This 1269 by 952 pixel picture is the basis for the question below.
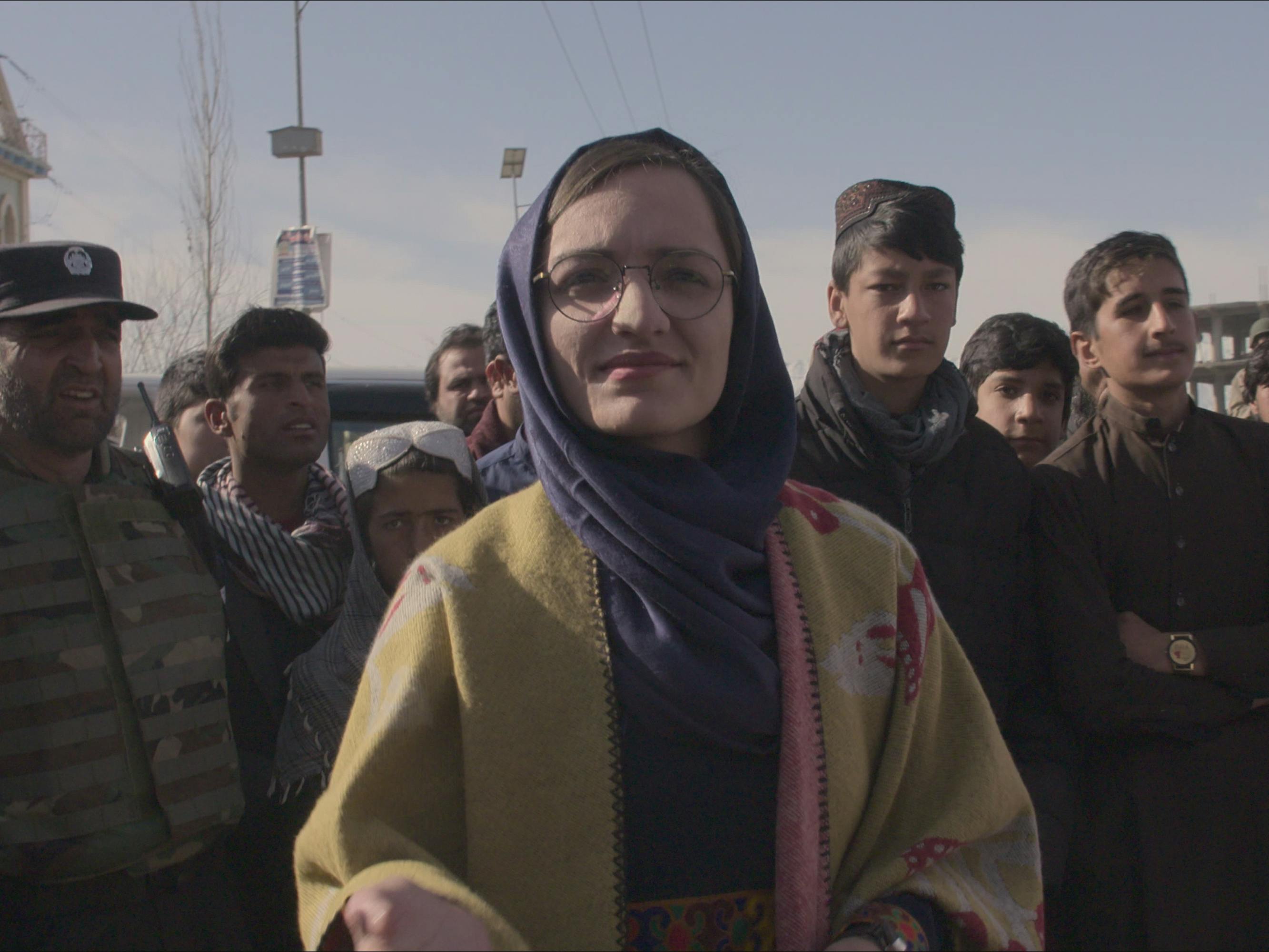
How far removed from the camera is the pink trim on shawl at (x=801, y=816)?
4.10ft

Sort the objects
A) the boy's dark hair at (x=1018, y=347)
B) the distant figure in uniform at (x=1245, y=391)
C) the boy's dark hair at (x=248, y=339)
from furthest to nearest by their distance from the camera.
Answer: the distant figure in uniform at (x=1245, y=391) → the boy's dark hair at (x=1018, y=347) → the boy's dark hair at (x=248, y=339)

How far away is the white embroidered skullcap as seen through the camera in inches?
105

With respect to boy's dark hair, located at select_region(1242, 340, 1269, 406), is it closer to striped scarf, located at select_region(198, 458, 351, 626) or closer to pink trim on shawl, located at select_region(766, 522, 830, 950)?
striped scarf, located at select_region(198, 458, 351, 626)

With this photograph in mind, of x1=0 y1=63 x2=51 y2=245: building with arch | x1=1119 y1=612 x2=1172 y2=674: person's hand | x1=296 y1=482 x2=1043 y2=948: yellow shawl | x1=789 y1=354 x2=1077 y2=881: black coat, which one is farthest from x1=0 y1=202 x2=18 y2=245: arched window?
x1=296 y1=482 x2=1043 y2=948: yellow shawl

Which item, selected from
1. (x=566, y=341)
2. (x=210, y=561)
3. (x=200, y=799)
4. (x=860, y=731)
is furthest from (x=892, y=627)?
(x=210, y=561)

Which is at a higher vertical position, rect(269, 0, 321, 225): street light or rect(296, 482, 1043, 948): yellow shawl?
rect(269, 0, 321, 225): street light

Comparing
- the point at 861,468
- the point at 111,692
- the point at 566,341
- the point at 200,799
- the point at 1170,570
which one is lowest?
the point at 200,799

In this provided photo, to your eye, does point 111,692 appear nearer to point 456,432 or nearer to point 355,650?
point 355,650

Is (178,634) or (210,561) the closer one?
(178,634)

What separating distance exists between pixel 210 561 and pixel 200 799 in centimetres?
57

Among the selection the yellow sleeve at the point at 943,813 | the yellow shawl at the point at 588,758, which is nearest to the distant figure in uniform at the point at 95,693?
the yellow shawl at the point at 588,758

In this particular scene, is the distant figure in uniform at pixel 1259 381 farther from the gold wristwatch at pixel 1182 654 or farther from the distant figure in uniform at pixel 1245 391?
the gold wristwatch at pixel 1182 654

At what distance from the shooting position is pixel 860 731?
52.2 inches

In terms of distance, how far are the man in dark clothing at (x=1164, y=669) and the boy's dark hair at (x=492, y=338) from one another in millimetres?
1992
